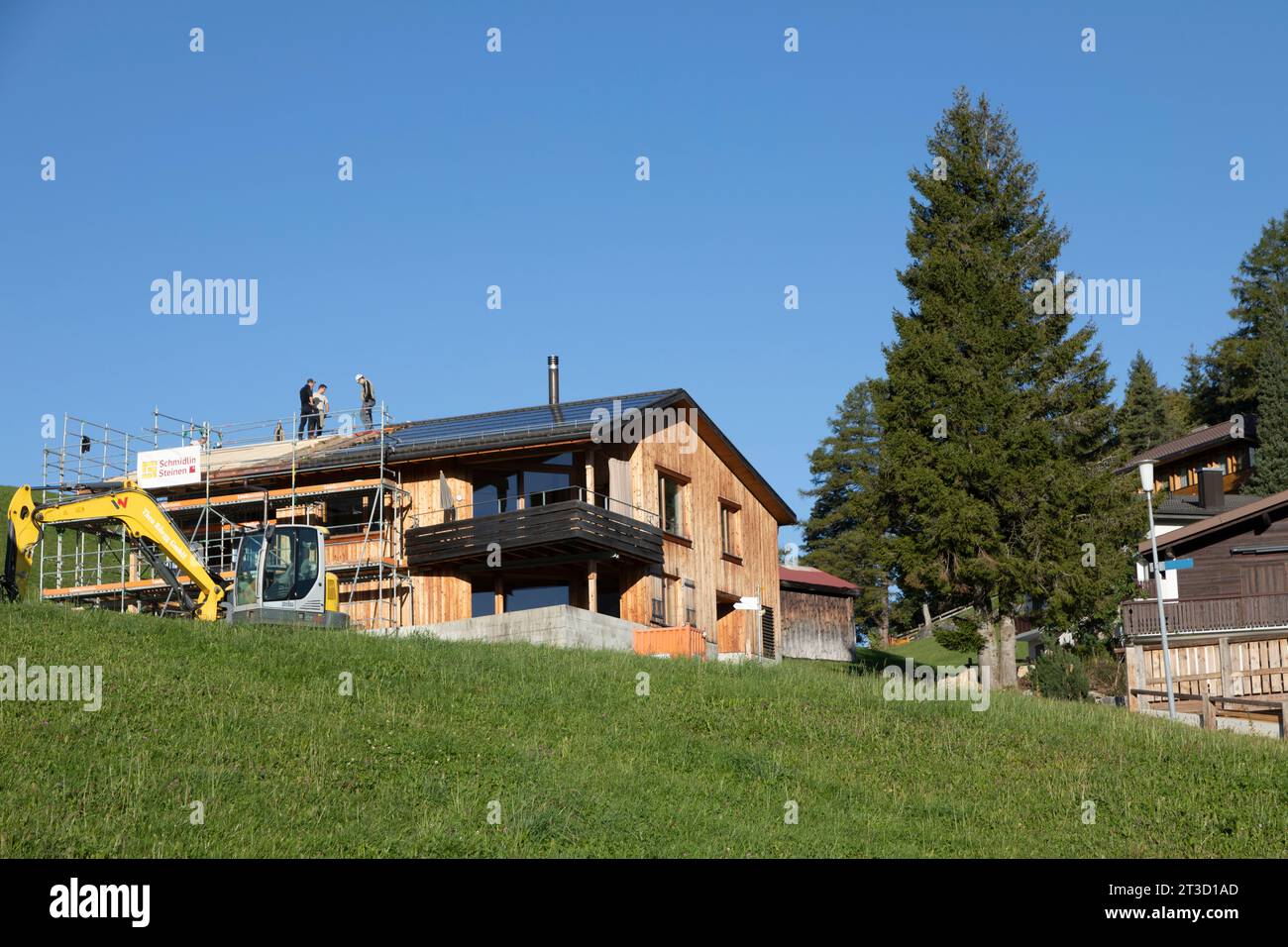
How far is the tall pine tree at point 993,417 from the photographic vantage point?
106ft

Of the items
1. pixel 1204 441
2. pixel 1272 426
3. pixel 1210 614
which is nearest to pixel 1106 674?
pixel 1210 614

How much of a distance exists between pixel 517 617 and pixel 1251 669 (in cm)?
1929

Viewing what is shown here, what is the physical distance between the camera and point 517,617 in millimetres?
30828

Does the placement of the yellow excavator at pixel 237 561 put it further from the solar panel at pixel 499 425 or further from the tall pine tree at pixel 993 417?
the tall pine tree at pixel 993 417

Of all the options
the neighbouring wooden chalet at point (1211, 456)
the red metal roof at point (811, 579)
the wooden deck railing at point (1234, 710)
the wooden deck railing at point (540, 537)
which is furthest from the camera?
the neighbouring wooden chalet at point (1211, 456)

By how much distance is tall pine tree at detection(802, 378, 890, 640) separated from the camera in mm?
68375

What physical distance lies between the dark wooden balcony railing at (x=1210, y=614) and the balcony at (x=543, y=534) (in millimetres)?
16037

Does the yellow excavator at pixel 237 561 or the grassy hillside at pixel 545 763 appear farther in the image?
the yellow excavator at pixel 237 561

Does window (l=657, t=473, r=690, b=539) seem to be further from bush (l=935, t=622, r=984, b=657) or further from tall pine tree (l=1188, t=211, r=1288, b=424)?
tall pine tree (l=1188, t=211, r=1288, b=424)

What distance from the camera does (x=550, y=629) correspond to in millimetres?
30062

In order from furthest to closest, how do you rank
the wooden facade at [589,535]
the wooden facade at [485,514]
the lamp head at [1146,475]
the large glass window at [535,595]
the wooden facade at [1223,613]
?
the large glass window at [535,595] → the wooden facade at [1223,613] → the wooden facade at [485,514] → the wooden facade at [589,535] → the lamp head at [1146,475]

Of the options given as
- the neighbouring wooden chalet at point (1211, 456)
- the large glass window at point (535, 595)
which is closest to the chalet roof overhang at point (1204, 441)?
the neighbouring wooden chalet at point (1211, 456)
